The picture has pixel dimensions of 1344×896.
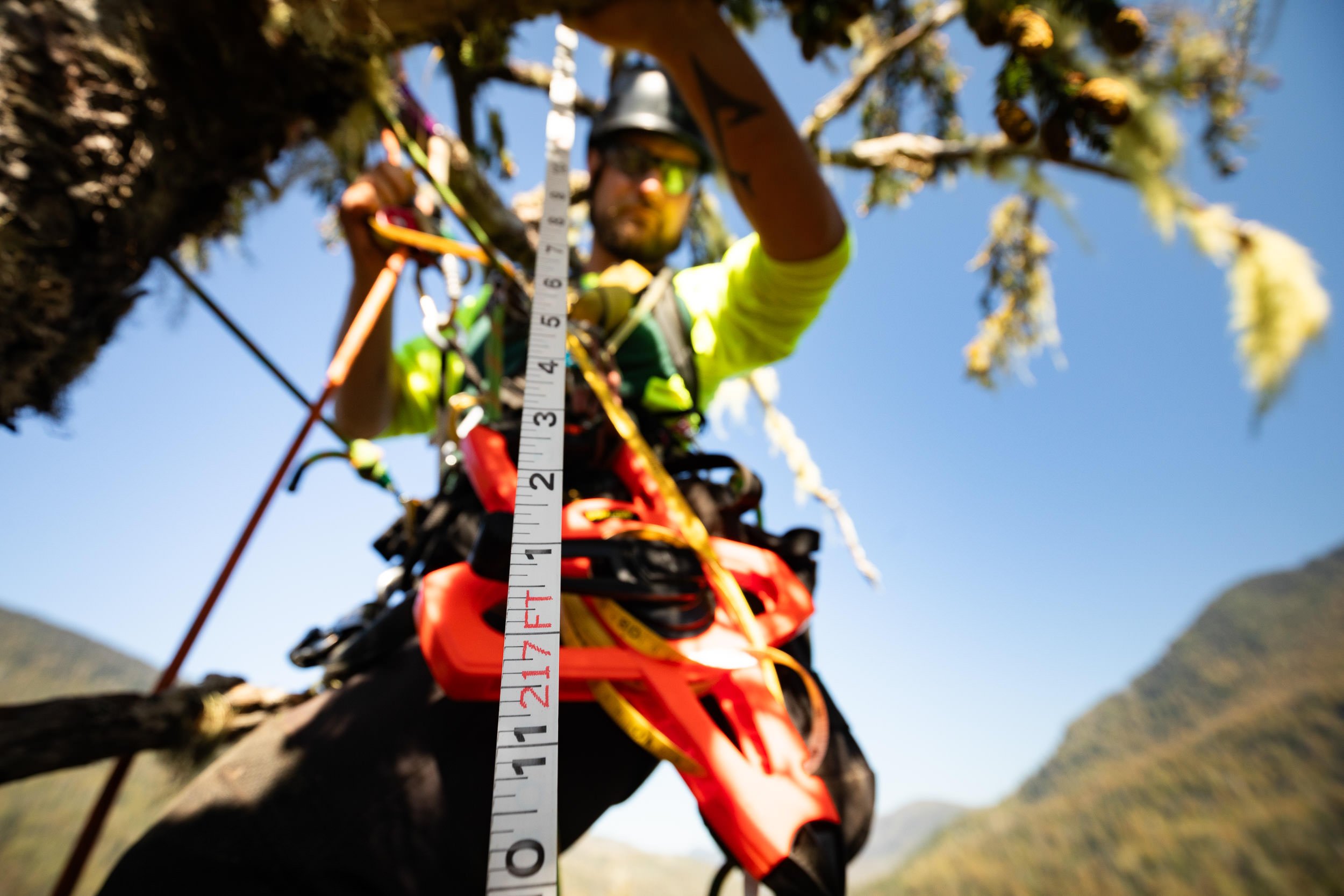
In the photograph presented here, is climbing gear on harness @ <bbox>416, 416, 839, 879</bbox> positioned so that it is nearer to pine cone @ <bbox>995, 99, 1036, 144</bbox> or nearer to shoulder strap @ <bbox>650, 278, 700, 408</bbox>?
shoulder strap @ <bbox>650, 278, 700, 408</bbox>

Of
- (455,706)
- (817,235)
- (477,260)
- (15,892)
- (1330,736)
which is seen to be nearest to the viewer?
(455,706)

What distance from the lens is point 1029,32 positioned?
1093 mm

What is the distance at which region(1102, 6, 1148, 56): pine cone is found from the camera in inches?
41.5

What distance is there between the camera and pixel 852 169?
135 inches

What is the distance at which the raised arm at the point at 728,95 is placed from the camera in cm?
117

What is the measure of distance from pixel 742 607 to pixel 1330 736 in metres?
24.3

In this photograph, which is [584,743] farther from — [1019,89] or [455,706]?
[1019,89]

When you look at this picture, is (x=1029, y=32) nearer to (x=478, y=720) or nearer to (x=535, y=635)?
(x=535, y=635)

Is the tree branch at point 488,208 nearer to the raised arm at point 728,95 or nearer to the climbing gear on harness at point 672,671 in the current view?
the raised arm at point 728,95

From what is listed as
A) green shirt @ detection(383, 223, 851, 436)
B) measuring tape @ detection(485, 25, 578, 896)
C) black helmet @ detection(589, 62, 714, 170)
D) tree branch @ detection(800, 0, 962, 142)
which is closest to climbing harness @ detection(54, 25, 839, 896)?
measuring tape @ detection(485, 25, 578, 896)

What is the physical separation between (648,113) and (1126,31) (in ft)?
5.13

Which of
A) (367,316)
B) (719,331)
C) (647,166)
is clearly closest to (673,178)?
(647,166)

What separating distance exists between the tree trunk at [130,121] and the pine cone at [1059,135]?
0.95 meters

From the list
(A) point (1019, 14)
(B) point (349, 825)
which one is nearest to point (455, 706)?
(B) point (349, 825)
